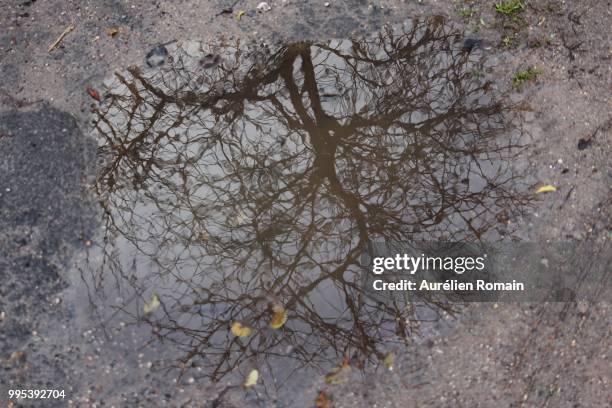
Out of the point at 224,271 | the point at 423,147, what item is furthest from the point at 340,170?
the point at 224,271

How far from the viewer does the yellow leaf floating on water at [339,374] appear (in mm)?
2408

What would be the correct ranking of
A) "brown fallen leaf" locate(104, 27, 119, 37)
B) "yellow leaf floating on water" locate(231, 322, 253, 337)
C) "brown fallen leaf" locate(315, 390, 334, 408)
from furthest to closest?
"brown fallen leaf" locate(104, 27, 119, 37)
"yellow leaf floating on water" locate(231, 322, 253, 337)
"brown fallen leaf" locate(315, 390, 334, 408)

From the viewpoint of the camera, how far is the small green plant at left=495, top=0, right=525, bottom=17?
125 inches

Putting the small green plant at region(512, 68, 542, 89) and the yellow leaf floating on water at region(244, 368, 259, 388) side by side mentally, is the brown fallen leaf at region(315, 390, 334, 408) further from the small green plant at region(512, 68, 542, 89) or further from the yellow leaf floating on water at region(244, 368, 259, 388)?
the small green plant at region(512, 68, 542, 89)

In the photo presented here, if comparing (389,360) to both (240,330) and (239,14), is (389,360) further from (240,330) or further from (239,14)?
(239,14)

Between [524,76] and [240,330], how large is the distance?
2131mm

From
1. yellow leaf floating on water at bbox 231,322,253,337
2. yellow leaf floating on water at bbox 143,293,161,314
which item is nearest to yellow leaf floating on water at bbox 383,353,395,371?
yellow leaf floating on water at bbox 231,322,253,337

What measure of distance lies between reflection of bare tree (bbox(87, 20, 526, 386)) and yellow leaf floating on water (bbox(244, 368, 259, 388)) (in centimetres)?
7

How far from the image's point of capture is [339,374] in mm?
2422

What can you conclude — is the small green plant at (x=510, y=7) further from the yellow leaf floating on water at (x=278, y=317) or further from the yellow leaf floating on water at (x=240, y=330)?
the yellow leaf floating on water at (x=240, y=330)

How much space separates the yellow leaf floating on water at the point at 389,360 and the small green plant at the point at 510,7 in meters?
2.16

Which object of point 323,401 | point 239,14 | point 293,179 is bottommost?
point 323,401

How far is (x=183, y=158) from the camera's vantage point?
2.95 metres

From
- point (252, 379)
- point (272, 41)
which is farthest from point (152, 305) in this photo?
point (272, 41)
